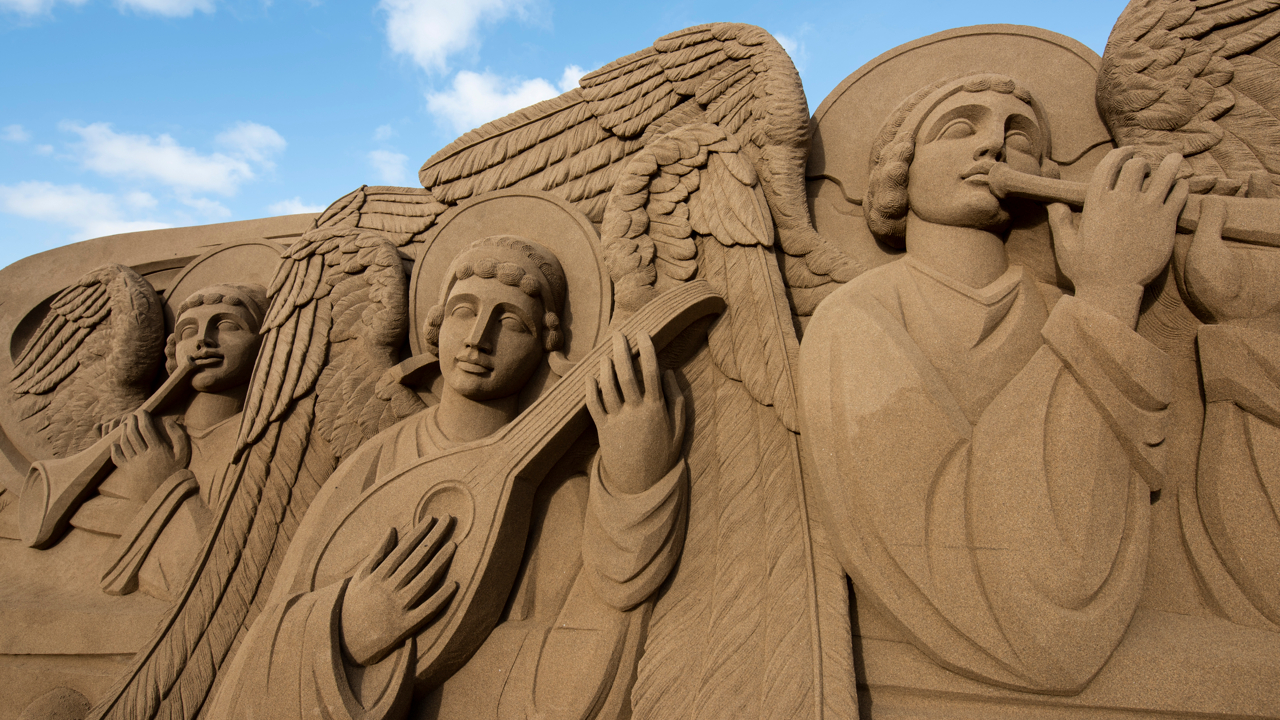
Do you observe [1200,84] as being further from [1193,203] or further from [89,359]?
[89,359]

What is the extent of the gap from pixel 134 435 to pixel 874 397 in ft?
12.2

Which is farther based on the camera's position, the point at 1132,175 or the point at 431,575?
the point at 431,575

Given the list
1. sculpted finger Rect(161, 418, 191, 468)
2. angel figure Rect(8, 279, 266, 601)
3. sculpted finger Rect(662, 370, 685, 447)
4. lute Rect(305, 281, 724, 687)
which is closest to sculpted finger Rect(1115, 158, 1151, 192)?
lute Rect(305, 281, 724, 687)

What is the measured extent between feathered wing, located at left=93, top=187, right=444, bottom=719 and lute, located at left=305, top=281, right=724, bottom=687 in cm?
71

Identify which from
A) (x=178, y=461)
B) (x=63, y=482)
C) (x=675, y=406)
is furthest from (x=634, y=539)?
(x=63, y=482)

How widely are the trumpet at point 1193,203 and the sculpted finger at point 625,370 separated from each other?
55.9 inches

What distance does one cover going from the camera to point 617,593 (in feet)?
7.39

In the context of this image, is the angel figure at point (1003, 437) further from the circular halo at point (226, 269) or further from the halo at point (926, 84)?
the circular halo at point (226, 269)

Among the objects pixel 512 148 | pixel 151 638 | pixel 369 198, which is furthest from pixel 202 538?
pixel 512 148

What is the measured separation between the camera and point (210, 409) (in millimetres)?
3705

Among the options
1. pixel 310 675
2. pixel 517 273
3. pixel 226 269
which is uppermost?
pixel 226 269

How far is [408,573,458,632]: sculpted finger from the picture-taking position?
2207 mm

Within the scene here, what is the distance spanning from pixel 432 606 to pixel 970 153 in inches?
96.7

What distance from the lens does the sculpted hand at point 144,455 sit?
136 inches
